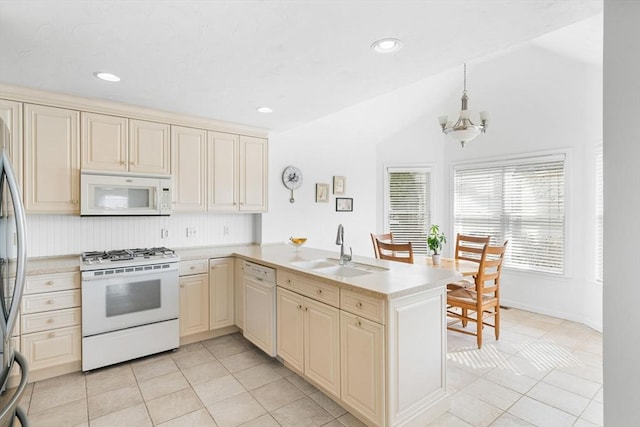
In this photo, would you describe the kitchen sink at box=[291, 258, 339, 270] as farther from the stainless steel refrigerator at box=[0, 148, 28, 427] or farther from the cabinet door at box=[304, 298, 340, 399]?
the stainless steel refrigerator at box=[0, 148, 28, 427]

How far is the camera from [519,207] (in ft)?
15.1

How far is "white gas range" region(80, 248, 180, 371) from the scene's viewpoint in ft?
9.16

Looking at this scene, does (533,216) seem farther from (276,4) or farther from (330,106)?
(276,4)

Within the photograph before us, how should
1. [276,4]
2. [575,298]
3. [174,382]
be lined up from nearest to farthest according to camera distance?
[276,4]
[174,382]
[575,298]

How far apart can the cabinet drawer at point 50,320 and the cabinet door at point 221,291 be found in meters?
1.18

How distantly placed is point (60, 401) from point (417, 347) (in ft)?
8.56

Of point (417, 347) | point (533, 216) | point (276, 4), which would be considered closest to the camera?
point (276, 4)

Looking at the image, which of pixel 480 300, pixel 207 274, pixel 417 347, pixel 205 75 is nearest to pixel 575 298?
pixel 480 300

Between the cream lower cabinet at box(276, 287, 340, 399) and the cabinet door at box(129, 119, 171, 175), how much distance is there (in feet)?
6.18

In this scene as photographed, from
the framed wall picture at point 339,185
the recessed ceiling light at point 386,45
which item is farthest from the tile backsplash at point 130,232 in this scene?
the recessed ceiling light at point 386,45

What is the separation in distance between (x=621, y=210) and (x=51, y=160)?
3.94 m

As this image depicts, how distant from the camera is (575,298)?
4039mm

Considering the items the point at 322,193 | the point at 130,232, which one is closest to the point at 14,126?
the point at 130,232

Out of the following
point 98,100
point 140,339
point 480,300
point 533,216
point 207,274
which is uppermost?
point 98,100
